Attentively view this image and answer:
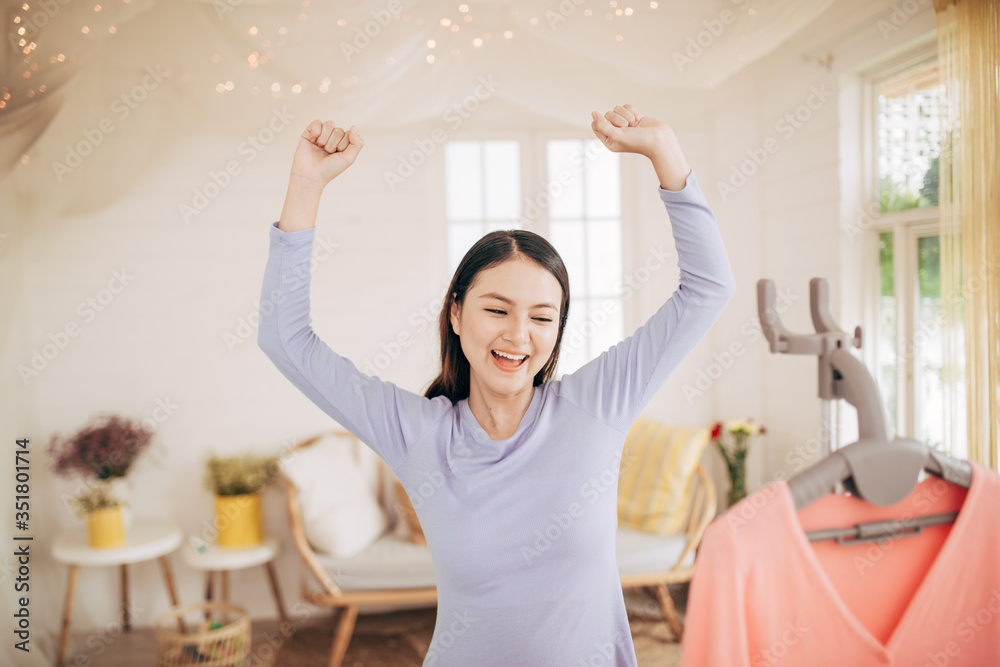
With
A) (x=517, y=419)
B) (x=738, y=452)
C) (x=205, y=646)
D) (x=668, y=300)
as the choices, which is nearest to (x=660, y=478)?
(x=738, y=452)

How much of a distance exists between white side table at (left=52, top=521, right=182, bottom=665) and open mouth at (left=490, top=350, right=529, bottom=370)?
2.50 meters

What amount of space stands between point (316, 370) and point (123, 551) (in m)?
2.37

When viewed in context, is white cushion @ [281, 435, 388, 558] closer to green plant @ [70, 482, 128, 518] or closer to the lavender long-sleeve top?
green plant @ [70, 482, 128, 518]

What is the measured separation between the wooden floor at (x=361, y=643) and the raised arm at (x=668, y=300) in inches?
88.5

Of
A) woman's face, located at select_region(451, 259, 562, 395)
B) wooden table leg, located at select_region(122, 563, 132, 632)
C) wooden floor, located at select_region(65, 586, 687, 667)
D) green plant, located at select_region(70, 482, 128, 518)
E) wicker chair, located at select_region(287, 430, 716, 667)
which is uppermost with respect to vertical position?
woman's face, located at select_region(451, 259, 562, 395)

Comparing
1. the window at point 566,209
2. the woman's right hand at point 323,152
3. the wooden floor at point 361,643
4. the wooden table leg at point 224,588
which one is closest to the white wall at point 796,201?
the window at point 566,209

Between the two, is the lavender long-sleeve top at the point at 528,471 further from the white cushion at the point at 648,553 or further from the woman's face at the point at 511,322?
the white cushion at the point at 648,553

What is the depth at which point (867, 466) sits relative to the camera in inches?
40.9

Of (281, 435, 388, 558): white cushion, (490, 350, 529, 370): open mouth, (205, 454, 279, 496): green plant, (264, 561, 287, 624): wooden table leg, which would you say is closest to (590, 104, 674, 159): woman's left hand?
(490, 350, 529, 370): open mouth

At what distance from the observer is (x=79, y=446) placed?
3.06 m

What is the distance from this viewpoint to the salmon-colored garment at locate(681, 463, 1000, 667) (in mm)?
990

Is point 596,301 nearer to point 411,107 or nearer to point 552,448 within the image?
point 411,107

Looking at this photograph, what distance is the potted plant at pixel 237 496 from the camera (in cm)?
320

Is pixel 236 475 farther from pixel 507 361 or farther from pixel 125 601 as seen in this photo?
pixel 507 361
